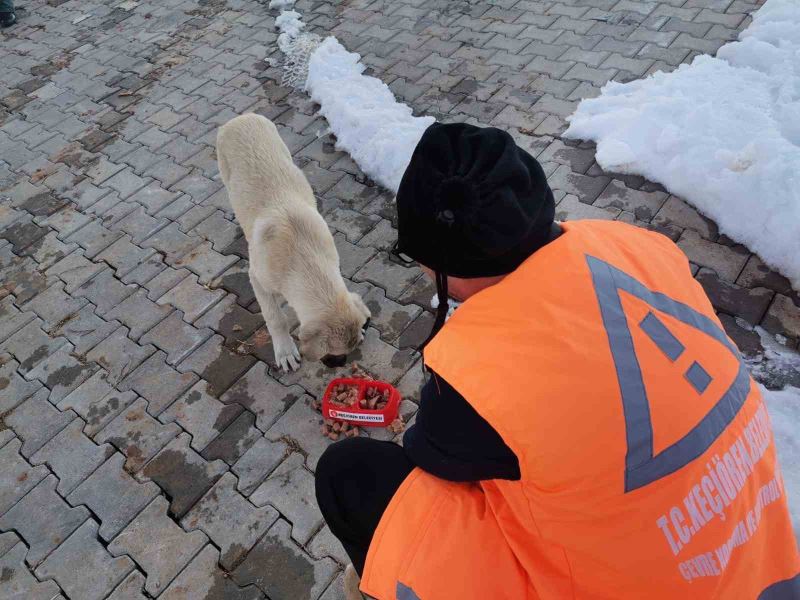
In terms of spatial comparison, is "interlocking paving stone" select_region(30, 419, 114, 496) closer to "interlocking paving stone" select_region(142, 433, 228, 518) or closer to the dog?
"interlocking paving stone" select_region(142, 433, 228, 518)

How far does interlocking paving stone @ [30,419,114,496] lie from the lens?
11.5 feet

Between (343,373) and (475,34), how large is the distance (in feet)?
16.2

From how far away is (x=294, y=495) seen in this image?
10.5 ft

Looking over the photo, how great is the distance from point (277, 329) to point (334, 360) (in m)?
0.61

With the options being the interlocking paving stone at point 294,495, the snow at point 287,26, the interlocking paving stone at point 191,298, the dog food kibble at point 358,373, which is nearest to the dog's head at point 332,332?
the dog food kibble at point 358,373

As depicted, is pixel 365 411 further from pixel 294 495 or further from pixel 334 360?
pixel 294 495

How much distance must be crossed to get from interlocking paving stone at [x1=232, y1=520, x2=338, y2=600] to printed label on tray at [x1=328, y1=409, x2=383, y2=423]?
0.70 m

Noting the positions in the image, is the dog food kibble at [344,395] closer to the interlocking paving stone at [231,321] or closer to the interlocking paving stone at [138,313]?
the interlocking paving stone at [231,321]

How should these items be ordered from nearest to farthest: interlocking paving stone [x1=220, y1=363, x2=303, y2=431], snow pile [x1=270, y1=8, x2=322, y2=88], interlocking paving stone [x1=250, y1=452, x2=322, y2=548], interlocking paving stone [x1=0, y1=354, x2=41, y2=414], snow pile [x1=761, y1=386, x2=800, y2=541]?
snow pile [x1=761, y1=386, x2=800, y2=541] < interlocking paving stone [x1=250, y1=452, x2=322, y2=548] < interlocking paving stone [x1=220, y1=363, x2=303, y2=431] < interlocking paving stone [x1=0, y1=354, x2=41, y2=414] < snow pile [x1=270, y1=8, x2=322, y2=88]

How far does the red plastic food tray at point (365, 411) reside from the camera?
333 centimetres

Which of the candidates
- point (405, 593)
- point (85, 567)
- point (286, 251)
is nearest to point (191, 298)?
point (286, 251)

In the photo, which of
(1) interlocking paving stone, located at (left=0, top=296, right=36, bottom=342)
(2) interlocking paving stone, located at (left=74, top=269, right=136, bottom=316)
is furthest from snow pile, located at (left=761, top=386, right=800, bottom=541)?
(1) interlocking paving stone, located at (left=0, top=296, right=36, bottom=342)

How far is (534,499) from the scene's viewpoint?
1437 millimetres

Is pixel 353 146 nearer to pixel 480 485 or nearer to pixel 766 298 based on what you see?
pixel 766 298
